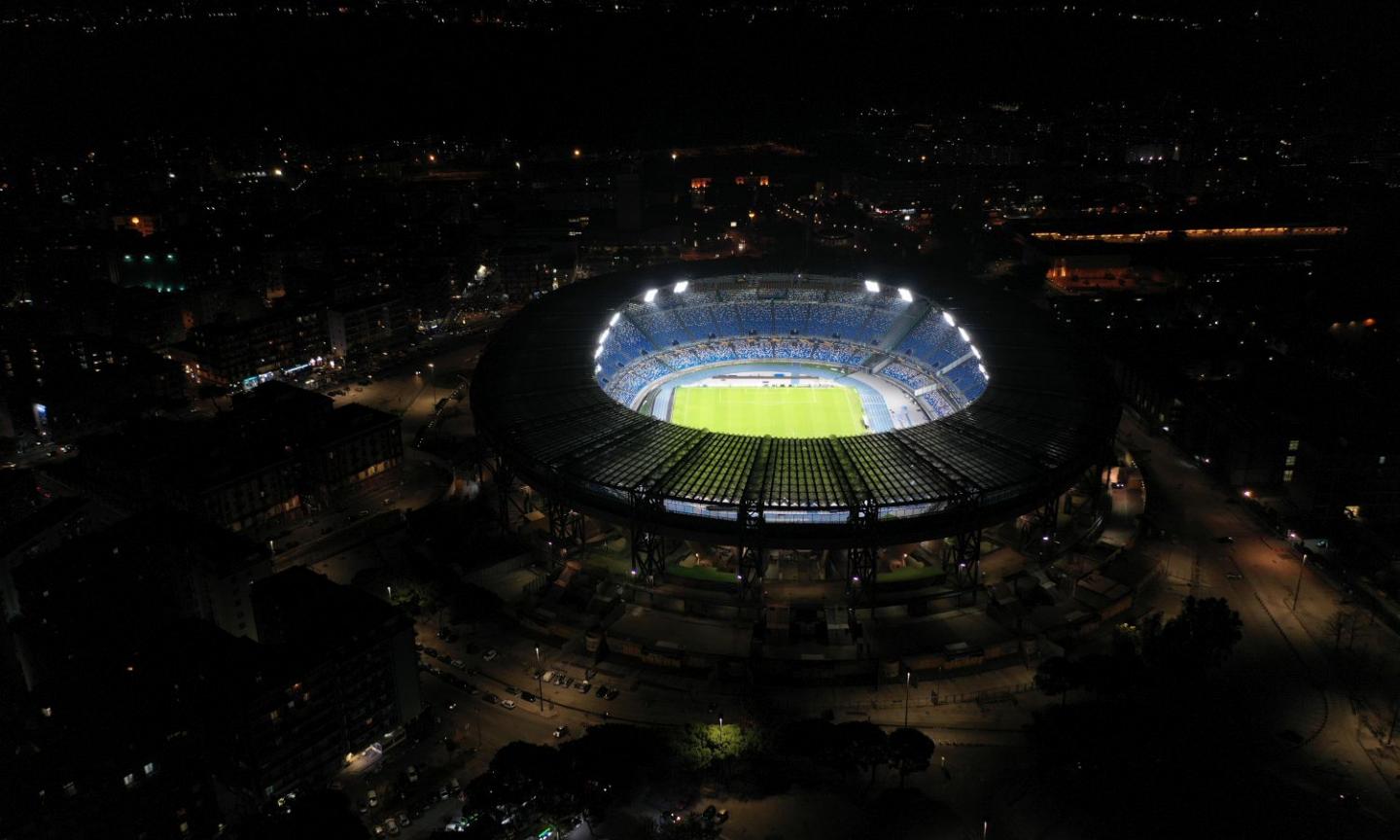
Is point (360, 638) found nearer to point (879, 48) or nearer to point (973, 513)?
point (973, 513)

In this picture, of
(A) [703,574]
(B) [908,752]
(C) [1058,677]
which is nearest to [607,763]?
(B) [908,752]

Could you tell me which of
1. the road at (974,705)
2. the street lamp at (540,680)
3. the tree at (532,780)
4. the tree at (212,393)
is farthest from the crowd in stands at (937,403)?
the tree at (212,393)

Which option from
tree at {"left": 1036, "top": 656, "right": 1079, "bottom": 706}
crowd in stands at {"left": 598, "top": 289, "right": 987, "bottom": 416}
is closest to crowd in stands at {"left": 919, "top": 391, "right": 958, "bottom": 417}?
crowd in stands at {"left": 598, "top": 289, "right": 987, "bottom": 416}

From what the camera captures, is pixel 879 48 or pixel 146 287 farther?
pixel 879 48

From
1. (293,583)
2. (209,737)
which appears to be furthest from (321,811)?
(293,583)

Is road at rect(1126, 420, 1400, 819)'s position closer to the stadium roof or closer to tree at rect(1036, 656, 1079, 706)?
tree at rect(1036, 656, 1079, 706)

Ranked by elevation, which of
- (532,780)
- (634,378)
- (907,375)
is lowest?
(532,780)

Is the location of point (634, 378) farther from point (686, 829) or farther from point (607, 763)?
point (686, 829)
